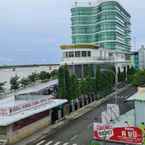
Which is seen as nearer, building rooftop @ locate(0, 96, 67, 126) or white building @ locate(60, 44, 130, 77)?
building rooftop @ locate(0, 96, 67, 126)

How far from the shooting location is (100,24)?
165500 mm

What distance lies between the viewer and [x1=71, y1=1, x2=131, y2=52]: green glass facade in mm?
161750

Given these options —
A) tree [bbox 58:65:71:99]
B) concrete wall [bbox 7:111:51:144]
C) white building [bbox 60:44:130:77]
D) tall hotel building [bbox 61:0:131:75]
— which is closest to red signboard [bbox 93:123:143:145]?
concrete wall [bbox 7:111:51:144]

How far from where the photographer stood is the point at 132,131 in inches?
1326

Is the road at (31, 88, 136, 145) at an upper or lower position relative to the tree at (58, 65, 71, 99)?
lower

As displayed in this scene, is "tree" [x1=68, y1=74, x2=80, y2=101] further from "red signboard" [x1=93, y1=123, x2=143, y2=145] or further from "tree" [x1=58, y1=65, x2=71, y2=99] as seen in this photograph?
"red signboard" [x1=93, y1=123, x2=143, y2=145]

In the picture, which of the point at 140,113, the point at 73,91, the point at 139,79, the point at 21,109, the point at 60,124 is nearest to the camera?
the point at 140,113

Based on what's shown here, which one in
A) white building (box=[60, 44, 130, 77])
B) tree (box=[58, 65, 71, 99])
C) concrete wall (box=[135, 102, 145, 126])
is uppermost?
white building (box=[60, 44, 130, 77])

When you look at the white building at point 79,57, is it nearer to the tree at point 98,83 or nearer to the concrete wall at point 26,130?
the tree at point 98,83

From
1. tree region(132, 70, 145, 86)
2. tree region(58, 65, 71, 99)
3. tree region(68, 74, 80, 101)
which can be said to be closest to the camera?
tree region(58, 65, 71, 99)

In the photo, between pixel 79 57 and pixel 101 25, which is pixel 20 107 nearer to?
pixel 79 57

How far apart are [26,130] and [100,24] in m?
129

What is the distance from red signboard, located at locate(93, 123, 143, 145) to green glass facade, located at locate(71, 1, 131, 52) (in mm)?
126861

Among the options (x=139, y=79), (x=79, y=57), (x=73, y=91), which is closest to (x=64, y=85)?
(x=73, y=91)
